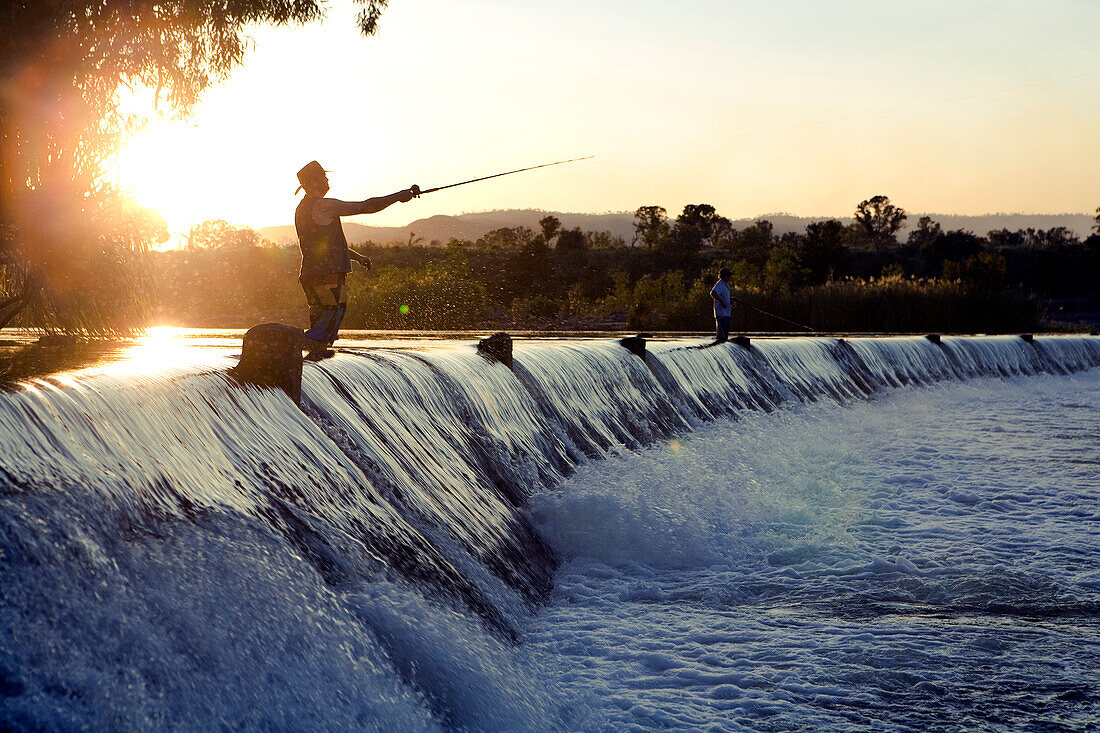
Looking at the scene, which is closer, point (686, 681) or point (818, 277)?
point (686, 681)

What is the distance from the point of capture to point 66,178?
1278 centimetres

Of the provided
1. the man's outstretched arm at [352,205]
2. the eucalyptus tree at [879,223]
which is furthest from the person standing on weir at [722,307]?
the eucalyptus tree at [879,223]

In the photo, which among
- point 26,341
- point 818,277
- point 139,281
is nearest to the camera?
point 26,341

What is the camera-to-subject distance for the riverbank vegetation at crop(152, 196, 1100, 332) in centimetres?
3173

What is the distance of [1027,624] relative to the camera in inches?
266

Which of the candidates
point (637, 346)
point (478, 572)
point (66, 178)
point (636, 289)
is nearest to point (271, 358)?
point (478, 572)

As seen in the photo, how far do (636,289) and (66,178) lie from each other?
96.4ft

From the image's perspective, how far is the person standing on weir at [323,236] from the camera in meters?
9.26

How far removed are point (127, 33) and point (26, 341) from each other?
212 inches

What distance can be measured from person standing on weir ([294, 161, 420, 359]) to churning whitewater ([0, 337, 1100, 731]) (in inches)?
29.3

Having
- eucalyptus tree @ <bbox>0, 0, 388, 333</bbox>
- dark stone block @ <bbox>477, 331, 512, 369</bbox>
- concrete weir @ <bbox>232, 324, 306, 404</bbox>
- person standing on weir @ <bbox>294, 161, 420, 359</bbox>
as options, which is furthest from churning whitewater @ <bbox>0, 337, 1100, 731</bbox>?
eucalyptus tree @ <bbox>0, 0, 388, 333</bbox>

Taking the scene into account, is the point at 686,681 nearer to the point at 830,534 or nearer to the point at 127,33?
the point at 830,534

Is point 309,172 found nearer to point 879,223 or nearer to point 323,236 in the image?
point 323,236

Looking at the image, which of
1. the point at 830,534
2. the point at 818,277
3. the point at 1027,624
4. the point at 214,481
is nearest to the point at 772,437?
the point at 830,534
